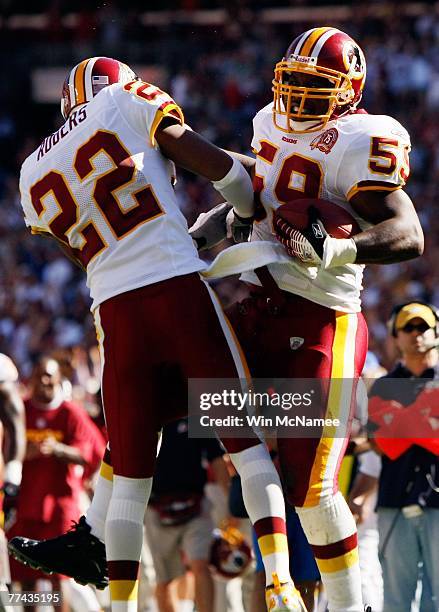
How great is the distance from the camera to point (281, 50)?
15078 mm

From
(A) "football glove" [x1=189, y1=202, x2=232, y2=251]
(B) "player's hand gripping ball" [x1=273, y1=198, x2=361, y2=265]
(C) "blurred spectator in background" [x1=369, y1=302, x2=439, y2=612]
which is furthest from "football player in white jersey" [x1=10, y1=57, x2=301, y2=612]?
(C) "blurred spectator in background" [x1=369, y1=302, x2=439, y2=612]

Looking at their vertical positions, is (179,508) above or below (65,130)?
below

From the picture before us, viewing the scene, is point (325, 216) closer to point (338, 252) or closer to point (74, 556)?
point (338, 252)

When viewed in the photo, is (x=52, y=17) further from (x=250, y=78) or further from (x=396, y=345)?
(x=396, y=345)

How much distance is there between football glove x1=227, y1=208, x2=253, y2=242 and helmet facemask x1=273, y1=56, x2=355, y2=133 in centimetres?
41

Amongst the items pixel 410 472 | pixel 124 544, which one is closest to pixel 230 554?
pixel 410 472

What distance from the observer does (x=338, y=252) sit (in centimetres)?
404

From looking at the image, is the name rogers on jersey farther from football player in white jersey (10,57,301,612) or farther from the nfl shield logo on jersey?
the nfl shield logo on jersey

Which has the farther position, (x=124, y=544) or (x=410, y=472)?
(x=410, y=472)

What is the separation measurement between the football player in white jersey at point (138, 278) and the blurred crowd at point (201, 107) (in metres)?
6.03

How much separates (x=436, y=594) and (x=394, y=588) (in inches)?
8.6

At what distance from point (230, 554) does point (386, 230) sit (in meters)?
3.33

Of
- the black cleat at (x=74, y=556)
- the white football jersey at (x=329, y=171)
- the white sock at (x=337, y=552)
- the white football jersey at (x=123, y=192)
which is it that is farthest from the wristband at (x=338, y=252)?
the black cleat at (x=74, y=556)

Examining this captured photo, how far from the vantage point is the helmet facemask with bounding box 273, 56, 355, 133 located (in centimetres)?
432
